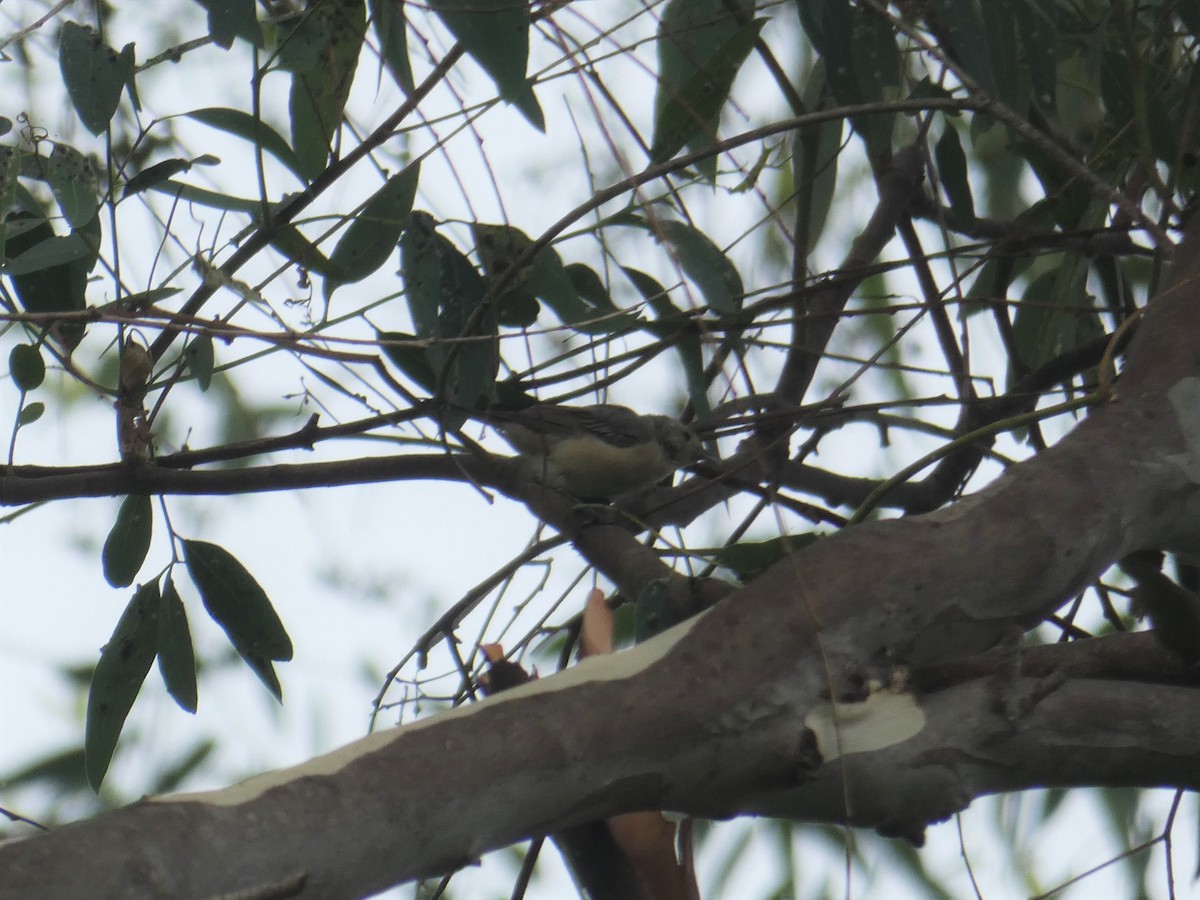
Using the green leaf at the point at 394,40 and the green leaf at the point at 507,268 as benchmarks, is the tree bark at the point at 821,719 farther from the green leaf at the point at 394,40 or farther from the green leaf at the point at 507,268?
the green leaf at the point at 394,40

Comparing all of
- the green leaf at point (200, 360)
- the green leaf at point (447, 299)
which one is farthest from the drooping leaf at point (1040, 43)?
the green leaf at point (200, 360)

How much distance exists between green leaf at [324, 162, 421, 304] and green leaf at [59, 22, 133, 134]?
14.9 inches

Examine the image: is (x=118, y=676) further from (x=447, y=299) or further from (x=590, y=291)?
(x=590, y=291)

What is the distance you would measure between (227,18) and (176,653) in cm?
99

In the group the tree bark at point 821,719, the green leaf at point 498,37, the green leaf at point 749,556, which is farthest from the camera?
the green leaf at point 749,556

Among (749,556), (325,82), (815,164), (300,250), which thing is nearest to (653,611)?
(749,556)

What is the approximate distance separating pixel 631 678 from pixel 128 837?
480 mm

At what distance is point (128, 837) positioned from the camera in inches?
36.5

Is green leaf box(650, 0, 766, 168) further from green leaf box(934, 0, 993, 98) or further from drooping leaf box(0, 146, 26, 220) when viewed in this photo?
drooping leaf box(0, 146, 26, 220)

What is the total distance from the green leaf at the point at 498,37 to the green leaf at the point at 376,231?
1.10 feet

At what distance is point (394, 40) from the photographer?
1798 mm

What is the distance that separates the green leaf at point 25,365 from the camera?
71.9 inches

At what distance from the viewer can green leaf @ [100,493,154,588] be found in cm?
218

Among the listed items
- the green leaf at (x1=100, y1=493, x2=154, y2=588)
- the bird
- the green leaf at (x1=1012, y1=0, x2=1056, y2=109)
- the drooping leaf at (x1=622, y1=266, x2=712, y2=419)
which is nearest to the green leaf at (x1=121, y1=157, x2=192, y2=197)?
the green leaf at (x1=100, y1=493, x2=154, y2=588)
